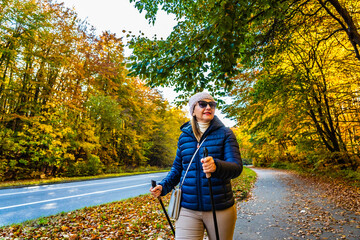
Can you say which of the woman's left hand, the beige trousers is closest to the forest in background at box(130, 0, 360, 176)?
the woman's left hand

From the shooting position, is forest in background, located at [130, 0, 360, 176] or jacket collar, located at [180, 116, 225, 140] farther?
forest in background, located at [130, 0, 360, 176]

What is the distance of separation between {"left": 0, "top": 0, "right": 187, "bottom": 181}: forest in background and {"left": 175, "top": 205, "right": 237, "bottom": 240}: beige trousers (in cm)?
814

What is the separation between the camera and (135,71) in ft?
Result: 12.6

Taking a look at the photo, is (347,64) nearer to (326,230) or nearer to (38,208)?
(326,230)

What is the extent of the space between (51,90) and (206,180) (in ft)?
52.6

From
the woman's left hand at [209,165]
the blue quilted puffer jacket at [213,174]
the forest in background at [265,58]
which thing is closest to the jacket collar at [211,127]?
the blue quilted puffer jacket at [213,174]

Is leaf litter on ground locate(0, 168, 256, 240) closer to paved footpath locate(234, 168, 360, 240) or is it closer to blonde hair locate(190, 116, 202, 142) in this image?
paved footpath locate(234, 168, 360, 240)

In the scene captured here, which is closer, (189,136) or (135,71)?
(189,136)

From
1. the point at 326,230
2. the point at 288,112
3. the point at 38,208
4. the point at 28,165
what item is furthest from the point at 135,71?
the point at 28,165

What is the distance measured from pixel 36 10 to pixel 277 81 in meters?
14.5

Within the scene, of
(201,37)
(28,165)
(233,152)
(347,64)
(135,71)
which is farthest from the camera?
(28,165)

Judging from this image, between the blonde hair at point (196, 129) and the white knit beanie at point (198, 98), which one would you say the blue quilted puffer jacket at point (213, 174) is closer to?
the blonde hair at point (196, 129)

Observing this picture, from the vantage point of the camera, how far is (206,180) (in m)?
1.96

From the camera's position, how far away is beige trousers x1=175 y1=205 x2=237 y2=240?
192 centimetres
